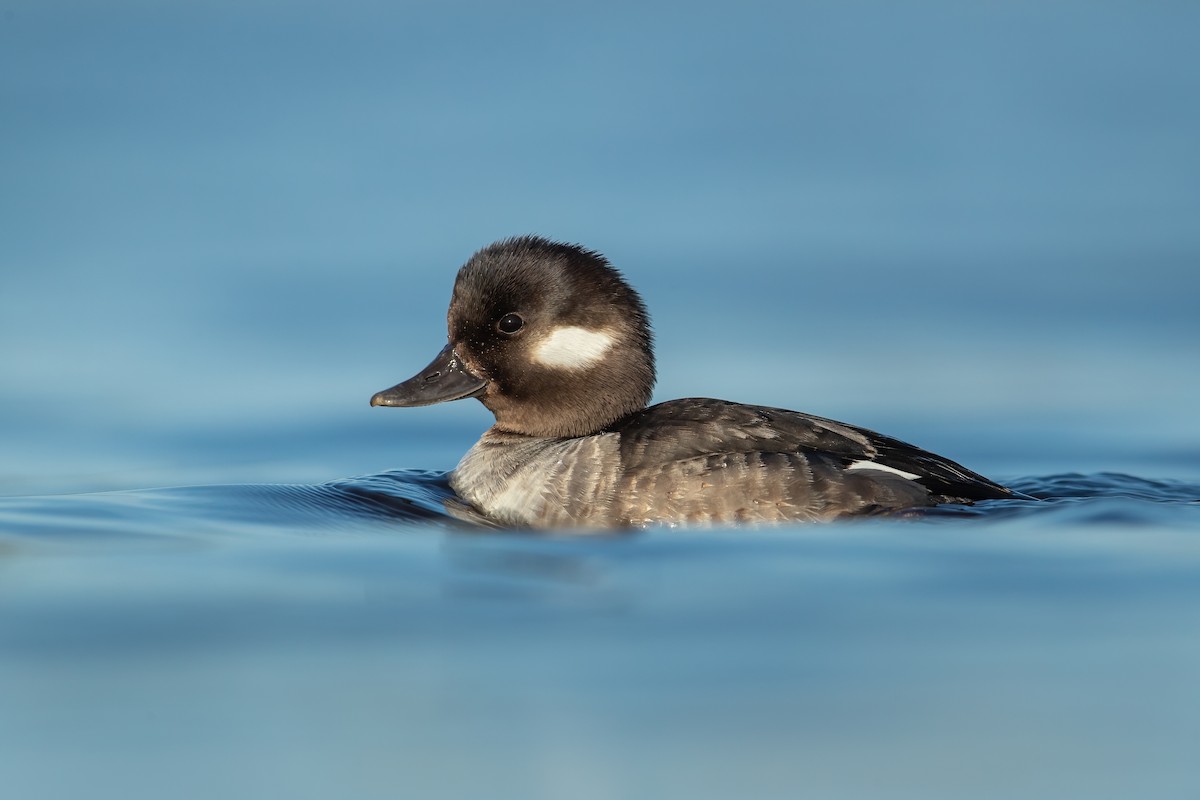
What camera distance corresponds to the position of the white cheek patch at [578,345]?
27.8ft

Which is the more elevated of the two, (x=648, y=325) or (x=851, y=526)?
(x=648, y=325)

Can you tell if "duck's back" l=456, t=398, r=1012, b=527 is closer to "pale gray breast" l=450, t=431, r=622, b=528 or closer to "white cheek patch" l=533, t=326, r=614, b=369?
"pale gray breast" l=450, t=431, r=622, b=528

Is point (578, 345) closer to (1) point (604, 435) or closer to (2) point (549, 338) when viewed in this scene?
(2) point (549, 338)

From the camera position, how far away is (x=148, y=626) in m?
5.93

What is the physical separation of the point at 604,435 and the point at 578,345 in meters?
0.56

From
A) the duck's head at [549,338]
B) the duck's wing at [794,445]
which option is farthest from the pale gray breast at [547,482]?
the duck's head at [549,338]

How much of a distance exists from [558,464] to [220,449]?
2722 mm

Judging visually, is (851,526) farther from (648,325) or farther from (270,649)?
(270,649)

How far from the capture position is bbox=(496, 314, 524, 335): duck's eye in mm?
8508

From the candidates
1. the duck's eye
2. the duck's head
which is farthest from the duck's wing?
the duck's eye

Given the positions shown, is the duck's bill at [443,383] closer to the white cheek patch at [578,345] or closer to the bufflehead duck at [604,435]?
the bufflehead duck at [604,435]

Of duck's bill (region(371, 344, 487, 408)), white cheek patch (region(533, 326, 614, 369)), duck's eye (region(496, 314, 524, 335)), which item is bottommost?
duck's bill (region(371, 344, 487, 408))

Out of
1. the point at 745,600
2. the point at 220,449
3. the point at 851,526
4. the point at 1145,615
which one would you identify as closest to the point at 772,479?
the point at 851,526

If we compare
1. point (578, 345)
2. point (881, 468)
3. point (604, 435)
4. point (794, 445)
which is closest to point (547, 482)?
point (604, 435)
